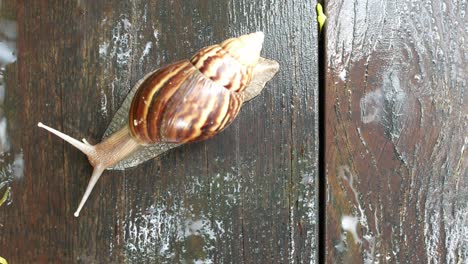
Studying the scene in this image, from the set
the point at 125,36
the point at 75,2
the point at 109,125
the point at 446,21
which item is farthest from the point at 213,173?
the point at 446,21

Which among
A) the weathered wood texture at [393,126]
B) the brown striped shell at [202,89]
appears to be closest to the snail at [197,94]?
the brown striped shell at [202,89]

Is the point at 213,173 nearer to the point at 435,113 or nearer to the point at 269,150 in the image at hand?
the point at 269,150

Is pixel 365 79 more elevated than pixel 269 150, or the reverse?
pixel 365 79

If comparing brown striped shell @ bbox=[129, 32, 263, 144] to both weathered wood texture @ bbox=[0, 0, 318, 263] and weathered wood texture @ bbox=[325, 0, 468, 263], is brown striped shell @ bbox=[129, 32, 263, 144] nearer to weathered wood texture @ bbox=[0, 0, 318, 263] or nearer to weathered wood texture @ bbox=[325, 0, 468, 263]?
weathered wood texture @ bbox=[0, 0, 318, 263]

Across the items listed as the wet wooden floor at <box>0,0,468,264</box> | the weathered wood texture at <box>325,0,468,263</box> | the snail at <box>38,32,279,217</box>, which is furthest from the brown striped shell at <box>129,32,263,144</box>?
the weathered wood texture at <box>325,0,468,263</box>

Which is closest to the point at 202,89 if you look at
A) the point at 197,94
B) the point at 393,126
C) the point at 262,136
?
the point at 197,94
